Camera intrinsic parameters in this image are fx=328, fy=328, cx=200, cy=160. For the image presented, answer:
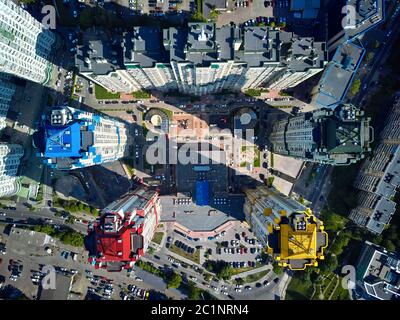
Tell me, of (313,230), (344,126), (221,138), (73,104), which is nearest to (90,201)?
(73,104)

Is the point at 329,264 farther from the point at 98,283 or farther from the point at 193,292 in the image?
the point at 98,283

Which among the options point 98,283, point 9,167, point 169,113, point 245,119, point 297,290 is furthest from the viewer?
point 98,283

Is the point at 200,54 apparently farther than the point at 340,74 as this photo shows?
No

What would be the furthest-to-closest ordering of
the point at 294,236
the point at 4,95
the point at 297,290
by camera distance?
1. the point at 297,290
2. the point at 4,95
3. the point at 294,236

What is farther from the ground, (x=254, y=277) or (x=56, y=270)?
(x=56, y=270)

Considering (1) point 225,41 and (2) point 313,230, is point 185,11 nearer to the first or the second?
(1) point 225,41

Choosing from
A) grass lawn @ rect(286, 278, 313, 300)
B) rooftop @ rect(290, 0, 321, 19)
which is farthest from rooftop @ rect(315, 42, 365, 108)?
grass lawn @ rect(286, 278, 313, 300)

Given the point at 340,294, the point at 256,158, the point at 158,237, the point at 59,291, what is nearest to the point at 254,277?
Result: the point at 340,294

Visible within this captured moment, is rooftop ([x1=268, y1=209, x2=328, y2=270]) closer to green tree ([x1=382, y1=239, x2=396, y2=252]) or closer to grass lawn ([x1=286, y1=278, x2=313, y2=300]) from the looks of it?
grass lawn ([x1=286, y1=278, x2=313, y2=300])
